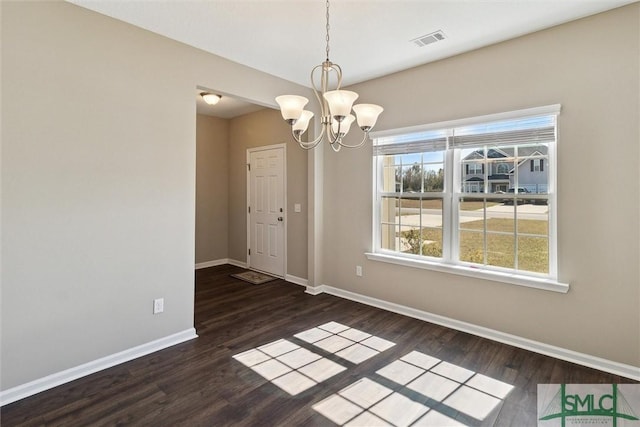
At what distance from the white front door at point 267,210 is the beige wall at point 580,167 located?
2.58 metres

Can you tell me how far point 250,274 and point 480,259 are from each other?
3.52 metres

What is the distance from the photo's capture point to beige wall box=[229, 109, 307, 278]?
468cm

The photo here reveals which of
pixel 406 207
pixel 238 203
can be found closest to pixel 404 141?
pixel 406 207

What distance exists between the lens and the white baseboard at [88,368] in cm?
210

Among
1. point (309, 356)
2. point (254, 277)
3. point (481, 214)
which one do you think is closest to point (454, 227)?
point (481, 214)

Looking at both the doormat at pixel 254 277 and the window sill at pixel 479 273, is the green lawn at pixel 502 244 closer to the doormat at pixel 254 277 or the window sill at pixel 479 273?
the window sill at pixel 479 273

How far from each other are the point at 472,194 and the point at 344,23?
196cm

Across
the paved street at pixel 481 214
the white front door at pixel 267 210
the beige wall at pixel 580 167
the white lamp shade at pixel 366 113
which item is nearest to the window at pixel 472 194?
the paved street at pixel 481 214

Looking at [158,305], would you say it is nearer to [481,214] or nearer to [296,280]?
[296,280]

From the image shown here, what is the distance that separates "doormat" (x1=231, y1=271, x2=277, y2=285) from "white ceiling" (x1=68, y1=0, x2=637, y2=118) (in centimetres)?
309

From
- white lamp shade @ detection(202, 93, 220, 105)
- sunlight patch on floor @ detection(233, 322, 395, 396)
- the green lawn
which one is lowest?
sunlight patch on floor @ detection(233, 322, 395, 396)

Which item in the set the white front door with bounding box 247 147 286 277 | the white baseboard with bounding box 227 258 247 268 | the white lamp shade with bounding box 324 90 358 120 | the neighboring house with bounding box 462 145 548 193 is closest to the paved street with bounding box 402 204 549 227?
the neighboring house with bounding box 462 145 548 193

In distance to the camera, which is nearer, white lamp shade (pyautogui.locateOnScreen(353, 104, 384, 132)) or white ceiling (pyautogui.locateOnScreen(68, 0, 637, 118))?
white lamp shade (pyautogui.locateOnScreen(353, 104, 384, 132))

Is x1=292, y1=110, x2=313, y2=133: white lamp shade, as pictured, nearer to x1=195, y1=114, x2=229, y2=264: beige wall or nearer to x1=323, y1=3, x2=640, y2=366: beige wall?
x1=323, y1=3, x2=640, y2=366: beige wall
